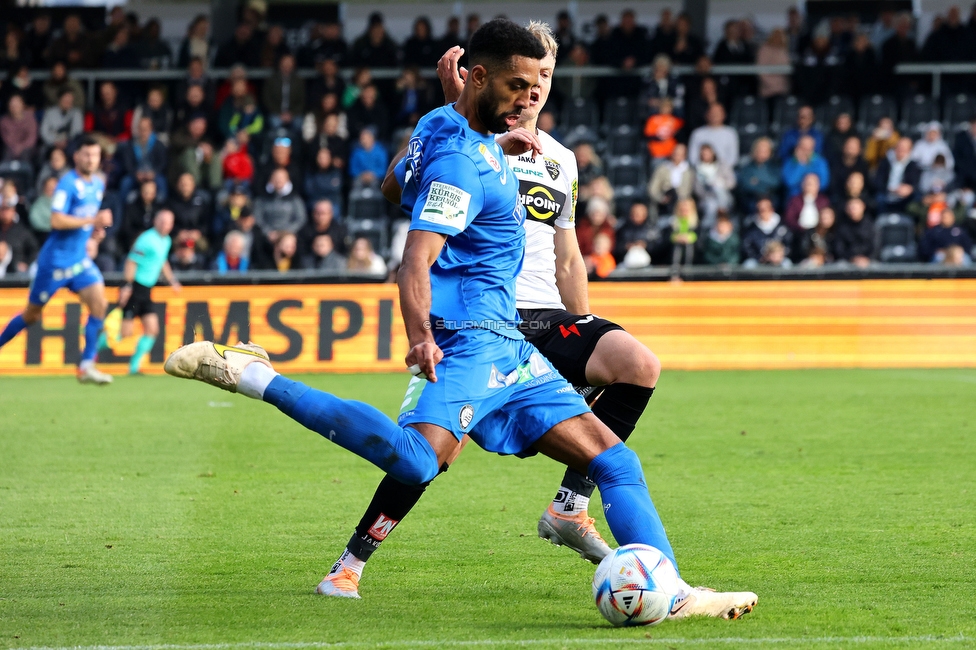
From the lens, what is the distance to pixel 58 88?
19.7m

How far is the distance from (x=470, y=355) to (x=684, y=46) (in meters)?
16.2

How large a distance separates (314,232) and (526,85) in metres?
12.5

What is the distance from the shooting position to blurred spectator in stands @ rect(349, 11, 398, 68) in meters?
20.3

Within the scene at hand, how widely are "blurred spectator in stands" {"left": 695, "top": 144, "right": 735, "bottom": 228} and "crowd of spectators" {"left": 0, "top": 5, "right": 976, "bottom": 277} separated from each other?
0.10ft

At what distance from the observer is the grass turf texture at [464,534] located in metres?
4.31

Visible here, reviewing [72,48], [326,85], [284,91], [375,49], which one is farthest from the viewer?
[72,48]

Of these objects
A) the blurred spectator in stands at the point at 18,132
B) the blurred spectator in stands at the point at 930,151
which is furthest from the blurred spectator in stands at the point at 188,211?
the blurred spectator in stands at the point at 930,151

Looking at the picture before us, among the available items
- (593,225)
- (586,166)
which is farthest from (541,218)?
(586,166)

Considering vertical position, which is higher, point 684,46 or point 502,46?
point 684,46

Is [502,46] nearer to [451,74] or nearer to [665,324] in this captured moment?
[451,74]

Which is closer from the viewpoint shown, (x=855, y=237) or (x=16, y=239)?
(x=855, y=237)

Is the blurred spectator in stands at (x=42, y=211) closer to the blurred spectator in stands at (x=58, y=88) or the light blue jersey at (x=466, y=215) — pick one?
the blurred spectator in stands at (x=58, y=88)

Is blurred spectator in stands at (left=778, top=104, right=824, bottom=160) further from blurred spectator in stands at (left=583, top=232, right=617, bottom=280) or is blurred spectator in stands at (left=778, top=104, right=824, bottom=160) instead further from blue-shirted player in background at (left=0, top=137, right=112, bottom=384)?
blue-shirted player in background at (left=0, top=137, right=112, bottom=384)

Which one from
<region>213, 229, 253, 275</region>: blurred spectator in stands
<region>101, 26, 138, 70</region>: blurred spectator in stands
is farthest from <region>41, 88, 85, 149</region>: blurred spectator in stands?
<region>213, 229, 253, 275</region>: blurred spectator in stands
